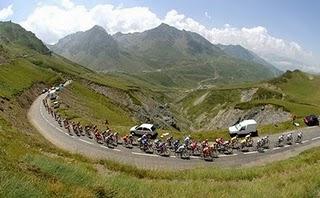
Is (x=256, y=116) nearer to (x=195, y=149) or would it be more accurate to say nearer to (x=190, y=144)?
(x=190, y=144)

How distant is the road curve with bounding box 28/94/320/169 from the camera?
156 feet

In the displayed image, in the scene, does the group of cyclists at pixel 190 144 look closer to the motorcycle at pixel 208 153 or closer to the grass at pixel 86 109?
the motorcycle at pixel 208 153

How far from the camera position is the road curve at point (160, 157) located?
47.4 metres

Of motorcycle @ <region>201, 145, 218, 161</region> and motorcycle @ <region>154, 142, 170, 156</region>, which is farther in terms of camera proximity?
motorcycle @ <region>154, 142, 170, 156</region>

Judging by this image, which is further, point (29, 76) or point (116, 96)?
point (116, 96)

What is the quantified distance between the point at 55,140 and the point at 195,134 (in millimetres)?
19358

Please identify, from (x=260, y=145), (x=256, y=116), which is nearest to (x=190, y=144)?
(x=260, y=145)

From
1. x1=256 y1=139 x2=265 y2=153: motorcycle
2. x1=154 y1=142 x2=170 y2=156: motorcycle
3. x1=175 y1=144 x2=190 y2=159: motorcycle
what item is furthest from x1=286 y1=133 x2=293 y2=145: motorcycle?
x1=154 y1=142 x2=170 y2=156: motorcycle

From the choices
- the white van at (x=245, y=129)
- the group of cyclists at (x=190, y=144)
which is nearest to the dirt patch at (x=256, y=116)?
the white van at (x=245, y=129)

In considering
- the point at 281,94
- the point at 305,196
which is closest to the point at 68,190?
the point at 305,196

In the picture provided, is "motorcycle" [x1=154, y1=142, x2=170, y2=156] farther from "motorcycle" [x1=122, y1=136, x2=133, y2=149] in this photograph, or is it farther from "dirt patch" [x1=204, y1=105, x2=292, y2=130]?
"dirt patch" [x1=204, y1=105, x2=292, y2=130]

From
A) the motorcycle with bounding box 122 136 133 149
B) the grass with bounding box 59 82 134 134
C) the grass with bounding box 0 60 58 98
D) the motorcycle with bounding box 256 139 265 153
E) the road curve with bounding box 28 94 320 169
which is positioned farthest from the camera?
the grass with bounding box 0 60 58 98

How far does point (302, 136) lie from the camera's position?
2462 inches

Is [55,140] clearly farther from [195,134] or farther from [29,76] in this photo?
[29,76]
